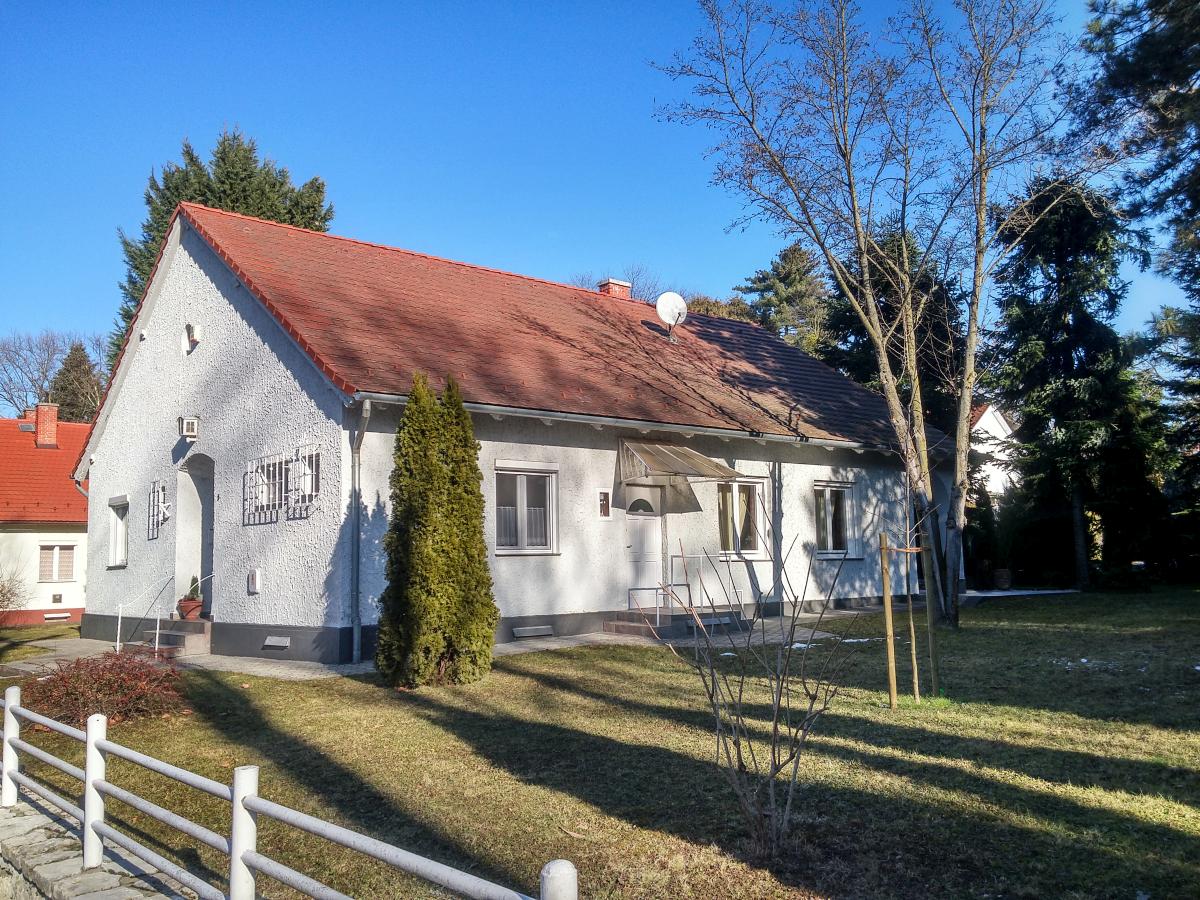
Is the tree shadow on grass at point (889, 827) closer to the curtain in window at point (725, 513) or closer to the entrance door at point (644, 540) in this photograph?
the entrance door at point (644, 540)

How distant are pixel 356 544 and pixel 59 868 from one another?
7189 mm

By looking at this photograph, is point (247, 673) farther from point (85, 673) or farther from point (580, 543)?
point (580, 543)

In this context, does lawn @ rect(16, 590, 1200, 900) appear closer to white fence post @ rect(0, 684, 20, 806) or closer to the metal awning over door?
white fence post @ rect(0, 684, 20, 806)

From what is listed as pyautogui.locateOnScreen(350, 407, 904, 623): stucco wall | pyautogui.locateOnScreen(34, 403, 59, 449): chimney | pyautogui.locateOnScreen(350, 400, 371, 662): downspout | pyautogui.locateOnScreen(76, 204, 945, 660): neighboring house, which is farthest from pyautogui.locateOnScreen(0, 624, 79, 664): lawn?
pyautogui.locateOnScreen(350, 407, 904, 623): stucco wall

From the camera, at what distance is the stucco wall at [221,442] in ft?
41.5

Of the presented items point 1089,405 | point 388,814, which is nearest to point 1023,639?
point 388,814

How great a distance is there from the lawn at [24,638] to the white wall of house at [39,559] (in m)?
1.54

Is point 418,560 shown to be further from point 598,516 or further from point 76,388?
point 76,388

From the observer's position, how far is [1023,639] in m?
12.8

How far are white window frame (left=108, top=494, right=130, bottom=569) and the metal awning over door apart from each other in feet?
34.6

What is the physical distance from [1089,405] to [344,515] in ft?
65.0

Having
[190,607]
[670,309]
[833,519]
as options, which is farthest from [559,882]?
[670,309]

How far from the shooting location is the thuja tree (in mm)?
10039

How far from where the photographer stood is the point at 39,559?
1091 inches
